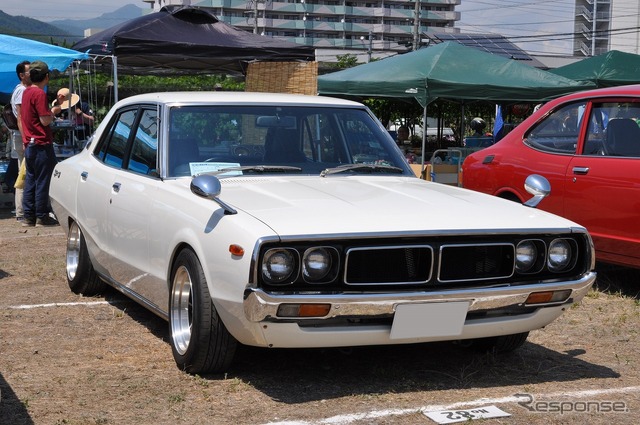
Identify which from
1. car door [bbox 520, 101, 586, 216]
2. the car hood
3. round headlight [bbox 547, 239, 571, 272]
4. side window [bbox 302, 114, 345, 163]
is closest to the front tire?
the car hood

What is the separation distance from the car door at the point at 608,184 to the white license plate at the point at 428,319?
2.83 meters

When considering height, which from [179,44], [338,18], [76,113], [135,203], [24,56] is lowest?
[135,203]

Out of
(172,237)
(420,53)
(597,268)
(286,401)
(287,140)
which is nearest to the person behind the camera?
(286,401)

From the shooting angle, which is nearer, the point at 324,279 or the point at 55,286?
the point at 324,279

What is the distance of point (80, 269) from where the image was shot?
21.9 feet

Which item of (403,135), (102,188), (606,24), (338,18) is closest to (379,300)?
(102,188)

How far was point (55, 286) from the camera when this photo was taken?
7.30 metres

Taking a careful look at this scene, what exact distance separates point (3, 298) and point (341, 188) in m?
3.20

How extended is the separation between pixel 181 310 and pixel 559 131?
4038 millimetres

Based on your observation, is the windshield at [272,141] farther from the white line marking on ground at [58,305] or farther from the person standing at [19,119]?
the person standing at [19,119]

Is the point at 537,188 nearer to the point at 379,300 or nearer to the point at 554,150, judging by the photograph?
the point at 379,300

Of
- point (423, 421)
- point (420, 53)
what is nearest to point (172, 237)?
point (423, 421)

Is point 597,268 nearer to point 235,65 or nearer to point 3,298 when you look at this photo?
point 3,298

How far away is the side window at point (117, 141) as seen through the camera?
19.8 ft
